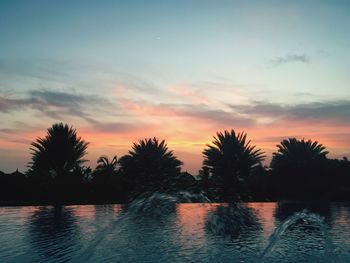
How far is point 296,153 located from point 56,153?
68.7 feet

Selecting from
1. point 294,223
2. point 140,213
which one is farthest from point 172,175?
point 294,223

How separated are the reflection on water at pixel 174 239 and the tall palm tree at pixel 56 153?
16.7 metres

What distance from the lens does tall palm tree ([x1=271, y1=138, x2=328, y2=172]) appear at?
35.7 m

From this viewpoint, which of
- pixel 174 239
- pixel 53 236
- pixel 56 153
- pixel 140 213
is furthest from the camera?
pixel 56 153

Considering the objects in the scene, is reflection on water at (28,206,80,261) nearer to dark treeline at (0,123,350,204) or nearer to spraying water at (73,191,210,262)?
spraying water at (73,191,210,262)

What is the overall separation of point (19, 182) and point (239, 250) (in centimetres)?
2245

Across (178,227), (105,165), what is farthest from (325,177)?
(178,227)

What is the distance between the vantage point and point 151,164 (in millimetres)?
35156

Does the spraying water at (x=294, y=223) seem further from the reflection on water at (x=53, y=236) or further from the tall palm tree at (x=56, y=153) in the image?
the tall palm tree at (x=56, y=153)

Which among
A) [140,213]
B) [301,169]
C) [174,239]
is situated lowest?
[174,239]

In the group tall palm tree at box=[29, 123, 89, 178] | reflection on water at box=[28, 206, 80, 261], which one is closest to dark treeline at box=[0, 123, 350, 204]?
tall palm tree at box=[29, 123, 89, 178]

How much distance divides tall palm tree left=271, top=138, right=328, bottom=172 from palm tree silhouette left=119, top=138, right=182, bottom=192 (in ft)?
29.6

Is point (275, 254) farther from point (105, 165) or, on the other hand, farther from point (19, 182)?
point (105, 165)

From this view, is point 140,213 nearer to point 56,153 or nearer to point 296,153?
point 56,153
